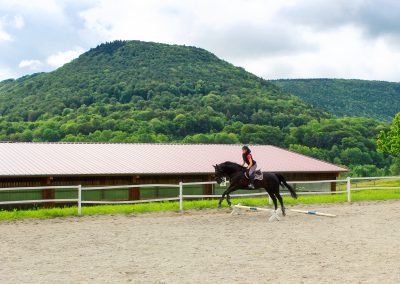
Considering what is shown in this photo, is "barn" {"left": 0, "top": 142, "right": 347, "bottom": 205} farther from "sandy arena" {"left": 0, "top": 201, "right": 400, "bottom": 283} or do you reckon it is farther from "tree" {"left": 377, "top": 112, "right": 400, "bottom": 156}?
"tree" {"left": 377, "top": 112, "right": 400, "bottom": 156}

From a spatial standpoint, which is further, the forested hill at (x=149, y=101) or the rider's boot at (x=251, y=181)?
the forested hill at (x=149, y=101)

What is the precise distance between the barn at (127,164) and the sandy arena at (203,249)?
10276 millimetres

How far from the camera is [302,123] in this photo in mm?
102562

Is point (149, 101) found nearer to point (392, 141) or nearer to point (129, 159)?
point (392, 141)

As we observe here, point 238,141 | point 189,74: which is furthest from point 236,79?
point 238,141

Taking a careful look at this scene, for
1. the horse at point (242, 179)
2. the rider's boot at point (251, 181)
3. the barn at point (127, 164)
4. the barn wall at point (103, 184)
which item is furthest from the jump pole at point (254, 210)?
the barn wall at point (103, 184)

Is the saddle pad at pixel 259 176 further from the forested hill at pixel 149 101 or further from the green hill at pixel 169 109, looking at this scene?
the forested hill at pixel 149 101

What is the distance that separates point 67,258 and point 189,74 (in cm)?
11740

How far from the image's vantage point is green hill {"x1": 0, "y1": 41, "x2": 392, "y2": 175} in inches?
3120

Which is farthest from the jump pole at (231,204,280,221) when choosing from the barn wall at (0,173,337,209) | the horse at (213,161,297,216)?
the barn wall at (0,173,337,209)

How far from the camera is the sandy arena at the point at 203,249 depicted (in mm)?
8773

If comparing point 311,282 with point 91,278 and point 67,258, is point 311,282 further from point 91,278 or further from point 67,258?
point 67,258

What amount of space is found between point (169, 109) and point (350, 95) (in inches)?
3999

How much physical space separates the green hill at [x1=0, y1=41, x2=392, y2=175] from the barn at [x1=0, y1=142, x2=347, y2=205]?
30.8 meters
